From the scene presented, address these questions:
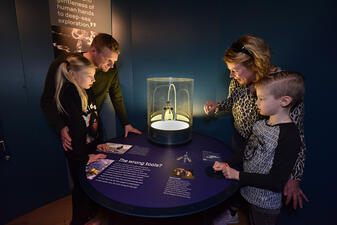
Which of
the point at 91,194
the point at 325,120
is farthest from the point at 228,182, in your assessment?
the point at 325,120

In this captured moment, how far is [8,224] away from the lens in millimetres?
1815

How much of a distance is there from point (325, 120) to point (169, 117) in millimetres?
1225

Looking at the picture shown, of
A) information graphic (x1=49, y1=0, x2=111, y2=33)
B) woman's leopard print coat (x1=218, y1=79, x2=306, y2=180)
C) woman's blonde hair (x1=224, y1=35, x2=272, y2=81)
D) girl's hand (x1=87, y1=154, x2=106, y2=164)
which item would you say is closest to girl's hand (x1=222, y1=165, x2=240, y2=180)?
woman's leopard print coat (x1=218, y1=79, x2=306, y2=180)

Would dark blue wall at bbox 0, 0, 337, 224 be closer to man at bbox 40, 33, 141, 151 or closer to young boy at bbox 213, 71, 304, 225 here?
man at bbox 40, 33, 141, 151

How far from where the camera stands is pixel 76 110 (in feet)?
4.44

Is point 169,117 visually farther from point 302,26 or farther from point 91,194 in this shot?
point 302,26

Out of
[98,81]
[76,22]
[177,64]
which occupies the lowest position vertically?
[98,81]

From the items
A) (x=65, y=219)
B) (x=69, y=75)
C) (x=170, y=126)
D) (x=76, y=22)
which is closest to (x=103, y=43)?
(x=69, y=75)

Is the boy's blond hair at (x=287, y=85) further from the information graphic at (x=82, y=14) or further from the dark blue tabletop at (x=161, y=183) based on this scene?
the information graphic at (x=82, y=14)

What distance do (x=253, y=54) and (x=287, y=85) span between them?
0.98 feet

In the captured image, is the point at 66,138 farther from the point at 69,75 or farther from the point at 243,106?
the point at 243,106

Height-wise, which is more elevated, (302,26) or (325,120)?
(302,26)

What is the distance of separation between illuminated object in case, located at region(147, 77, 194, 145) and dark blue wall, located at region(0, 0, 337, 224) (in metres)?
0.11

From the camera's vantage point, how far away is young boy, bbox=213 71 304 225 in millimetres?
982
